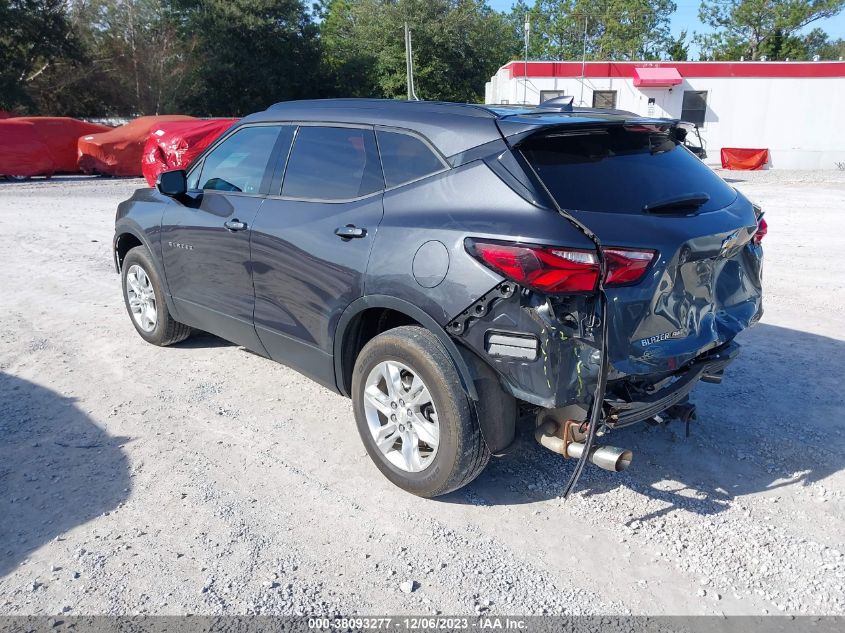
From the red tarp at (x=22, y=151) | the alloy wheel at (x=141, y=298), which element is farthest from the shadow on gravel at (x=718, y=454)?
the red tarp at (x=22, y=151)

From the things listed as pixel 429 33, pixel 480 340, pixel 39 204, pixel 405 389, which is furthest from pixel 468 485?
pixel 429 33

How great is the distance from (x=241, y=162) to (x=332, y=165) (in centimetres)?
99

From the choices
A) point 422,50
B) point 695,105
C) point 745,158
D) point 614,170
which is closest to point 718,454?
point 614,170

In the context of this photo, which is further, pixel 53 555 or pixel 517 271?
pixel 53 555

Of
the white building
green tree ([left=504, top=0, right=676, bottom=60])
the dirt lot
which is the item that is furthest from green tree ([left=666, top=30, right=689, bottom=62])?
the dirt lot

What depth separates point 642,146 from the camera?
3.57m

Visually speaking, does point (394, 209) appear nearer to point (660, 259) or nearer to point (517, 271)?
point (517, 271)

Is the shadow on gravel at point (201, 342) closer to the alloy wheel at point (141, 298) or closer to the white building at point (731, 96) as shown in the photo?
the alloy wheel at point (141, 298)

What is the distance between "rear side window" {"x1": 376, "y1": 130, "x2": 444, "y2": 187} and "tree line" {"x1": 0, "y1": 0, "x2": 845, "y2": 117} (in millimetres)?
31175

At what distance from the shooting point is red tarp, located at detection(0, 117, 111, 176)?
21172 mm

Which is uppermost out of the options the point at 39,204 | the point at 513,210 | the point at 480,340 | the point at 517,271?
the point at 513,210

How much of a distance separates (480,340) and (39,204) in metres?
15.6

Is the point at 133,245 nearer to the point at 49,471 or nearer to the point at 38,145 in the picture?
the point at 49,471

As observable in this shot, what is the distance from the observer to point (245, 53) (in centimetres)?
3631
